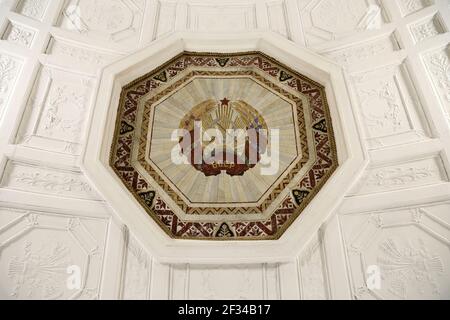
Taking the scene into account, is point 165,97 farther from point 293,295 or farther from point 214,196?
point 293,295

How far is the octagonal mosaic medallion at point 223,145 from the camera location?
5.27 m

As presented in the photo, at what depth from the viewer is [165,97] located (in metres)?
6.50

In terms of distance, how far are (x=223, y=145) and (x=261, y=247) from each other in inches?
71.4

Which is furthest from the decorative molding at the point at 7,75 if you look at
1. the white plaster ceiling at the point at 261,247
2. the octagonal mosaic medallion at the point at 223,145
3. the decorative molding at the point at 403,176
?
the decorative molding at the point at 403,176

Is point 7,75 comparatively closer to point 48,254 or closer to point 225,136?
point 48,254

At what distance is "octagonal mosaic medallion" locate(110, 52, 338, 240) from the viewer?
5270mm

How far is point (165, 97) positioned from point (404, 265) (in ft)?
14.2

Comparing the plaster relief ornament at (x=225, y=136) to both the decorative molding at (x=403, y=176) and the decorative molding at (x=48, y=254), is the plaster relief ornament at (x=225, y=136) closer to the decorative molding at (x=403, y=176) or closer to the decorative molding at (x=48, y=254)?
the decorative molding at (x=403, y=176)

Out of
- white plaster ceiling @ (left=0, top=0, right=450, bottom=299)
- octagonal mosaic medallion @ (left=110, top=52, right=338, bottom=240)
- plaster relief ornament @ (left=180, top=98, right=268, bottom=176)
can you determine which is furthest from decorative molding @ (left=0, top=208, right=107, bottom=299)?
plaster relief ornament @ (left=180, top=98, right=268, bottom=176)

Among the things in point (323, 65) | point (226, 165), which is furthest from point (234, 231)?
point (323, 65)

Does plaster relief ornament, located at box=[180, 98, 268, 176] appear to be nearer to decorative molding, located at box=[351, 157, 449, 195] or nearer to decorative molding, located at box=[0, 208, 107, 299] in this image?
decorative molding, located at box=[351, 157, 449, 195]

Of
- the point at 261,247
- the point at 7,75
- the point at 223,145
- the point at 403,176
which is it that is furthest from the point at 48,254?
the point at 403,176

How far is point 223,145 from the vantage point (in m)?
5.98

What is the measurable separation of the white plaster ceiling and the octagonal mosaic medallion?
0.50 metres
